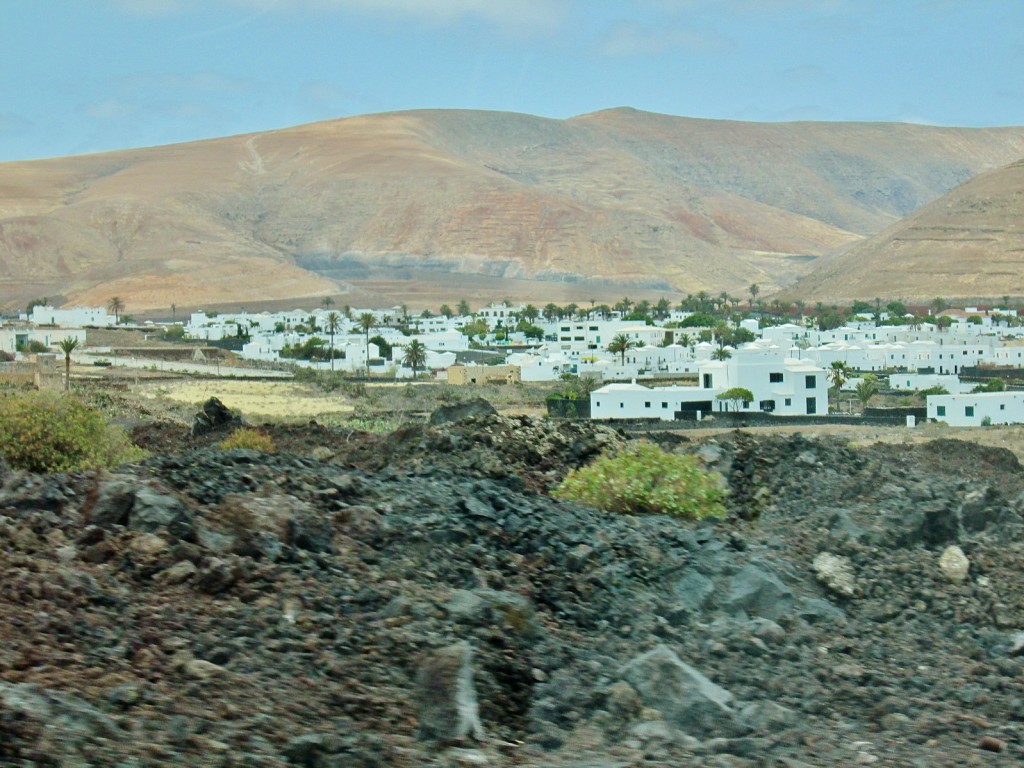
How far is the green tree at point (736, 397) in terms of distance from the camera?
48.2 m

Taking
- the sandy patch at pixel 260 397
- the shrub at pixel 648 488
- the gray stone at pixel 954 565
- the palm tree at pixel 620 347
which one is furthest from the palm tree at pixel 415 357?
the gray stone at pixel 954 565

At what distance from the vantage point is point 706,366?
52219mm

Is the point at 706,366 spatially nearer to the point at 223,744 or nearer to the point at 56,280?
the point at 223,744

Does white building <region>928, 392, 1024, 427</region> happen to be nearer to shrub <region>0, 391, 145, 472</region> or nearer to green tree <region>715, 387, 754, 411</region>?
green tree <region>715, 387, 754, 411</region>

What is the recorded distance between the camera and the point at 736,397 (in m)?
48.1

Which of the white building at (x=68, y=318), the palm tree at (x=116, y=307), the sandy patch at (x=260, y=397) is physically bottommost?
the sandy patch at (x=260, y=397)

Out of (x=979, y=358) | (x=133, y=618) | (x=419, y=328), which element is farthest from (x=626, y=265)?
(x=133, y=618)

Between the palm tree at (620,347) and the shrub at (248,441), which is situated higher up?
the palm tree at (620,347)

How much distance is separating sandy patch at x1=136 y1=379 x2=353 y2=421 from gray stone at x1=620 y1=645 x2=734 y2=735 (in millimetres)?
33693

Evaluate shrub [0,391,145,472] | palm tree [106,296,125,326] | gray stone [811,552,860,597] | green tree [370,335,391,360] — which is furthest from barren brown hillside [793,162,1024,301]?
gray stone [811,552,860,597]

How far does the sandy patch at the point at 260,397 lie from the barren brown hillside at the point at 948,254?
8512cm

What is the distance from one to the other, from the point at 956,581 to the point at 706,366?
40260 millimetres

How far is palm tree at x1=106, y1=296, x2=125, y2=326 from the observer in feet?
356

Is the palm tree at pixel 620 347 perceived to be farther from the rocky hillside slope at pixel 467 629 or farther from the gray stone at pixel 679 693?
the gray stone at pixel 679 693
